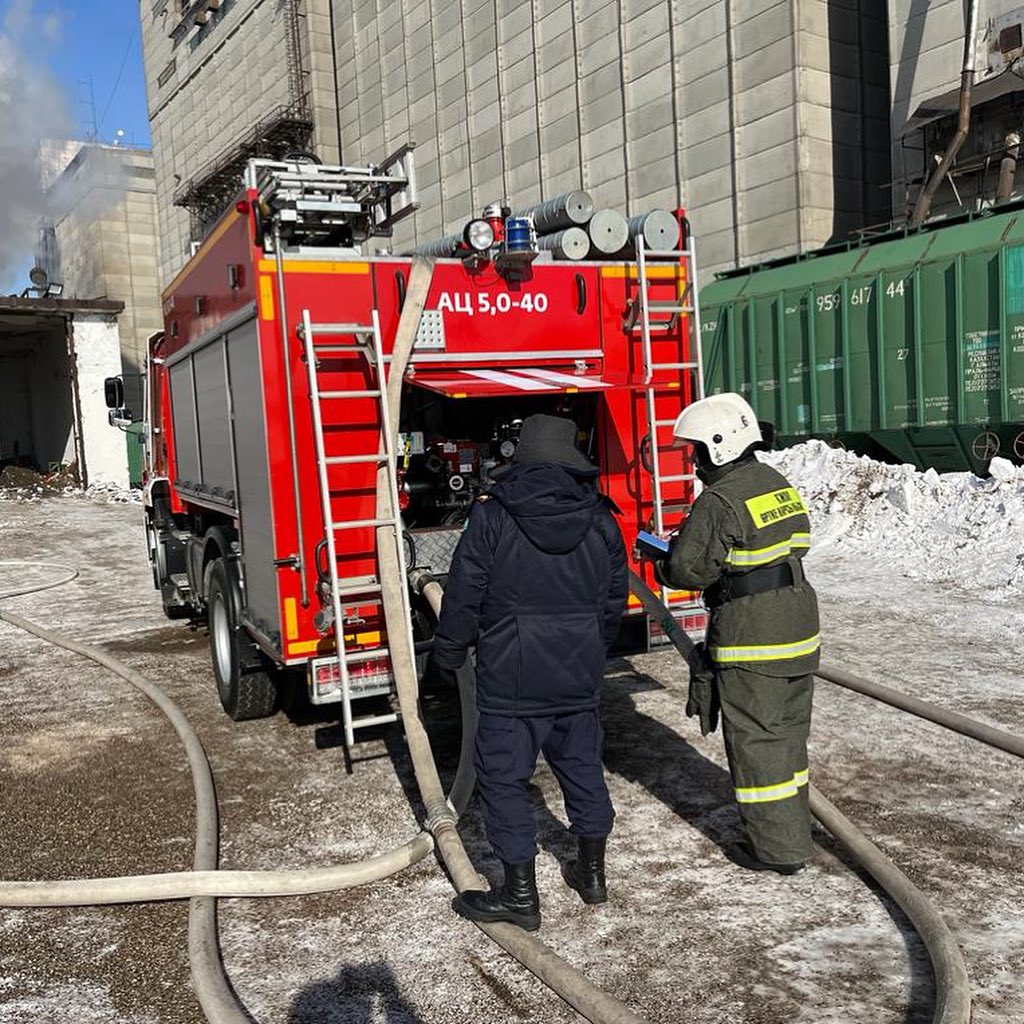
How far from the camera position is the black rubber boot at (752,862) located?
13.5 feet

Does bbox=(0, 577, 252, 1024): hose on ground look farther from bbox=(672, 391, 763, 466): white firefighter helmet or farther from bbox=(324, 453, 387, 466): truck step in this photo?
bbox=(672, 391, 763, 466): white firefighter helmet

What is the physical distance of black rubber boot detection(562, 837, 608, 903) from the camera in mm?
3990

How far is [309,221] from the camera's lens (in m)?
5.48

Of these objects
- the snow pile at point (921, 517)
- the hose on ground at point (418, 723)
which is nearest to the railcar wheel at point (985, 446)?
the snow pile at point (921, 517)

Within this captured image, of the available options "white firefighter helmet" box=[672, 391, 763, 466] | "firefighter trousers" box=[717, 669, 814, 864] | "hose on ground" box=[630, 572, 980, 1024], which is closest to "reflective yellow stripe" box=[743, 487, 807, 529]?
"white firefighter helmet" box=[672, 391, 763, 466]

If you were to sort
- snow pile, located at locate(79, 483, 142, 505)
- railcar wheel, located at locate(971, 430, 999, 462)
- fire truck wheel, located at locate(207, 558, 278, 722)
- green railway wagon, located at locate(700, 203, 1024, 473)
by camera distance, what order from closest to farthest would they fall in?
fire truck wheel, located at locate(207, 558, 278, 722) < green railway wagon, located at locate(700, 203, 1024, 473) < railcar wheel, located at locate(971, 430, 999, 462) < snow pile, located at locate(79, 483, 142, 505)

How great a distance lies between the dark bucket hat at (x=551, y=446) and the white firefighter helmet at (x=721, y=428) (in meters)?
0.57

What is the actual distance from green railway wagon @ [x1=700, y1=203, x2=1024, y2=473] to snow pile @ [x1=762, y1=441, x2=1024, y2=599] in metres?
0.80

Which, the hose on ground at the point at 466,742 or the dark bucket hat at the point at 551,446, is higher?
the dark bucket hat at the point at 551,446

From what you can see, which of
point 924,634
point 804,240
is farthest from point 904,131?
point 924,634

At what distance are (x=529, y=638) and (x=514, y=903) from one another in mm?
1016

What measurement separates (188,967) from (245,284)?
3.48 metres

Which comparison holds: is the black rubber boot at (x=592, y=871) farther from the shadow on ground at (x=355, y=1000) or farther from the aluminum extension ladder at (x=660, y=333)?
the aluminum extension ladder at (x=660, y=333)

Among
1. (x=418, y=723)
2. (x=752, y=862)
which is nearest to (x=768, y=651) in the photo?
(x=752, y=862)
